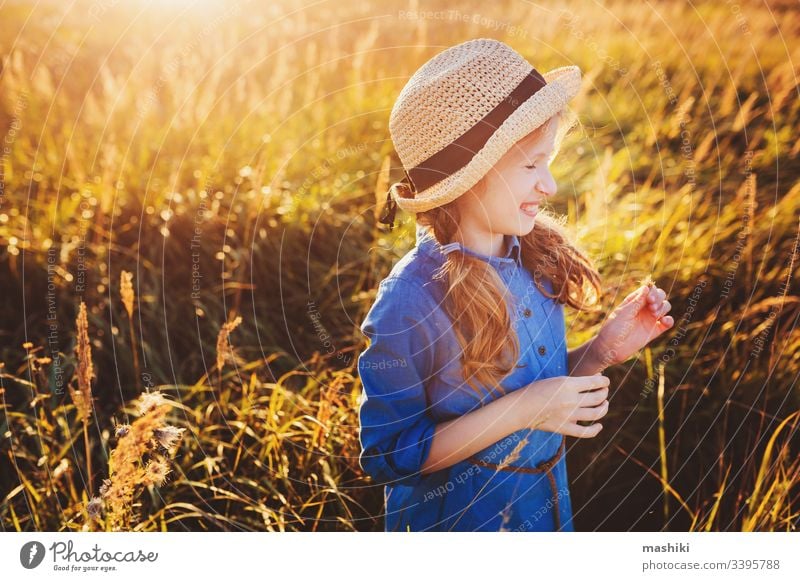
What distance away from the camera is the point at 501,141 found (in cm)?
140

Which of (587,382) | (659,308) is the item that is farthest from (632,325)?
(587,382)

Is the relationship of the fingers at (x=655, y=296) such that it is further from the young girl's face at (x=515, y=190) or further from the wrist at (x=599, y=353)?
the young girl's face at (x=515, y=190)

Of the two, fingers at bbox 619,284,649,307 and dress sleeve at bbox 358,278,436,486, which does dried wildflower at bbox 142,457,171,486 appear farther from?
fingers at bbox 619,284,649,307

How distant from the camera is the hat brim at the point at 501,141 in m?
1.40

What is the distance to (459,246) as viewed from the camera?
150 cm

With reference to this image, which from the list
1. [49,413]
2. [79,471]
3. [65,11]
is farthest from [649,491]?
[65,11]

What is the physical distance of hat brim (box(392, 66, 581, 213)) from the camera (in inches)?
55.1

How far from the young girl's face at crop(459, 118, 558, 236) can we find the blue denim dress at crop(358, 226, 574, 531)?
0.27 feet

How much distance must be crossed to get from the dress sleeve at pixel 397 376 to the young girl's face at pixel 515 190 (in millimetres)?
206

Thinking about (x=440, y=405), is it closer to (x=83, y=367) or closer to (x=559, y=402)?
(x=559, y=402)

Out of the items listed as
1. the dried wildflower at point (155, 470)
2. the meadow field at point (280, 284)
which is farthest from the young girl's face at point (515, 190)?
the dried wildflower at point (155, 470)

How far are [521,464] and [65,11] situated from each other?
412 cm
